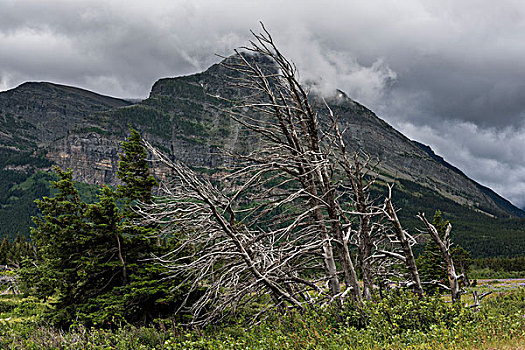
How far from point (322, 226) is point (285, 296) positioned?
1.87 m

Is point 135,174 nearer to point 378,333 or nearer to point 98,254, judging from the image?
point 98,254

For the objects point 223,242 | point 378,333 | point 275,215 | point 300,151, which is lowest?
point 378,333

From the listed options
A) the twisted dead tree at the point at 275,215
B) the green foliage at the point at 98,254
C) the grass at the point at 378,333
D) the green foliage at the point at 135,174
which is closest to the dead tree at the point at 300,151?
the twisted dead tree at the point at 275,215

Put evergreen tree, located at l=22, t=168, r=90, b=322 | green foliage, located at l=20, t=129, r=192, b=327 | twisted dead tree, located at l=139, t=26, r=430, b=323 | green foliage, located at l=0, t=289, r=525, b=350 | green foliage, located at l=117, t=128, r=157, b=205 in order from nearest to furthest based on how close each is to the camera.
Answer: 1. green foliage, located at l=0, t=289, r=525, b=350
2. twisted dead tree, located at l=139, t=26, r=430, b=323
3. green foliage, located at l=20, t=129, r=192, b=327
4. evergreen tree, located at l=22, t=168, r=90, b=322
5. green foliage, located at l=117, t=128, r=157, b=205

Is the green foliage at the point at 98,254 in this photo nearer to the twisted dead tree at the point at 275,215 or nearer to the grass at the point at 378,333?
the grass at the point at 378,333

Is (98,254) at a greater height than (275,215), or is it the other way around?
(275,215)

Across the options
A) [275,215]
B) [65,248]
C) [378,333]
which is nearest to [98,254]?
[65,248]

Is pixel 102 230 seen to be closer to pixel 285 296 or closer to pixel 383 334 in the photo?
pixel 285 296

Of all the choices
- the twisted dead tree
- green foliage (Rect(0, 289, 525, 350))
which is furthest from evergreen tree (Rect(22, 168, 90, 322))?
the twisted dead tree

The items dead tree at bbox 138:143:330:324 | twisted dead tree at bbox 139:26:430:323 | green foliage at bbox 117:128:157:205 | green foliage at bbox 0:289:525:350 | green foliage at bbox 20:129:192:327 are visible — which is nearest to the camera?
green foliage at bbox 0:289:525:350

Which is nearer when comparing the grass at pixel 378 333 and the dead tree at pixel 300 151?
the grass at pixel 378 333

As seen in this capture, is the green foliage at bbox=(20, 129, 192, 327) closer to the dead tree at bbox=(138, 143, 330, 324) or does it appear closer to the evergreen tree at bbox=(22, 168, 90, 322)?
the evergreen tree at bbox=(22, 168, 90, 322)

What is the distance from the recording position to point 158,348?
7.39 meters

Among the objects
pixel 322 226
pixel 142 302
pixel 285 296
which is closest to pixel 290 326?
pixel 285 296
